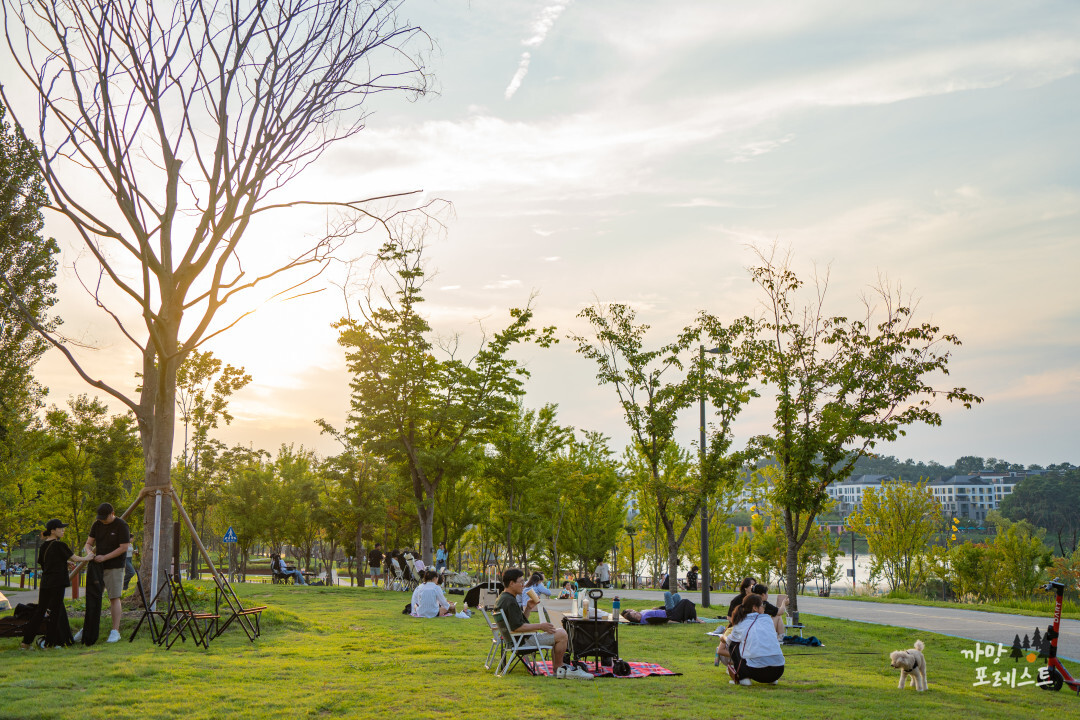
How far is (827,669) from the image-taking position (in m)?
11.2

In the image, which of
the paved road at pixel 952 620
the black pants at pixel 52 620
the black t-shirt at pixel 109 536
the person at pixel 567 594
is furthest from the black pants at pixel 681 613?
the black pants at pixel 52 620

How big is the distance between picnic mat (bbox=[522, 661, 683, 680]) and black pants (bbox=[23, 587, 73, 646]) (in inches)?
245

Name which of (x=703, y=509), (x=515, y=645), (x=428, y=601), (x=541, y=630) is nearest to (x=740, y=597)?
(x=541, y=630)

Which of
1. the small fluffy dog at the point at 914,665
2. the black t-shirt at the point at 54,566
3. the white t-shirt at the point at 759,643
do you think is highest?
the black t-shirt at the point at 54,566

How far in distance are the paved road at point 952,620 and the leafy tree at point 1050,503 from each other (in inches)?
3713

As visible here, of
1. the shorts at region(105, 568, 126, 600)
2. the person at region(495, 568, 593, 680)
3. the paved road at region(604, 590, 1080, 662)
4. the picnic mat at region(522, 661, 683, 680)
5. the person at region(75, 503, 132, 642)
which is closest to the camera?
the person at region(495, 568, 593, 680)

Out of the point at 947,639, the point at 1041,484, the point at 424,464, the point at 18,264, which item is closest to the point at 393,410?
the point at 424,464

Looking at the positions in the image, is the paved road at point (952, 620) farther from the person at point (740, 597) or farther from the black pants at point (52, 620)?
the black pants at point (52, 620)

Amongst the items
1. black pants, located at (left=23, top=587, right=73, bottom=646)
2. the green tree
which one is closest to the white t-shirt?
black pants, located at (left=23, top=587, right=73, bottom=646)

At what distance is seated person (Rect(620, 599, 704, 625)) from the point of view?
17.2m

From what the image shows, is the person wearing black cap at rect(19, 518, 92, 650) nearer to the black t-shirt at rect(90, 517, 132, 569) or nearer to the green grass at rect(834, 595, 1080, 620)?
the black t-shirt at rect(90, 517, 132, 569)

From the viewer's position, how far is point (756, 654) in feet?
30.8

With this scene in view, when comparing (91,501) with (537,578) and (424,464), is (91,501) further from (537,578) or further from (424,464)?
(537,578)

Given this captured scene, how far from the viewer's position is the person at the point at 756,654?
30.8 feet
